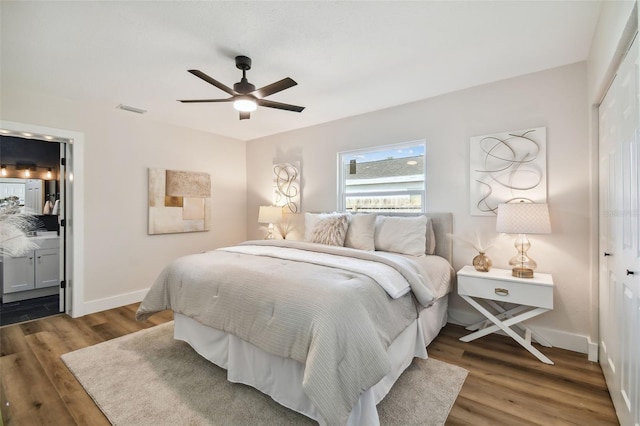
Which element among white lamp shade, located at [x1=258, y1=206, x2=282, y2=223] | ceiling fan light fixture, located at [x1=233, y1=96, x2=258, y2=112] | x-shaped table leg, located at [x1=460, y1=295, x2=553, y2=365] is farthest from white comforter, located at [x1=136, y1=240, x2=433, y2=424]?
white lamp shade, located at [x1=258, y1=206, x2=282, y2=223]

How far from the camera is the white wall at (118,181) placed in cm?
331

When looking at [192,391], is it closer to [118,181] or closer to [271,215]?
[271,215]

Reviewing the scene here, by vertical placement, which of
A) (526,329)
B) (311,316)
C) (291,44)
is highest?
(291,44)

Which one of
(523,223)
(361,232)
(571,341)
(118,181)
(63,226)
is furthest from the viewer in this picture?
(118,181)

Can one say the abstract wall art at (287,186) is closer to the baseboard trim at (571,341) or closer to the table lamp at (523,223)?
the table lamp at (523,223)

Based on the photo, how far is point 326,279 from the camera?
1781mm

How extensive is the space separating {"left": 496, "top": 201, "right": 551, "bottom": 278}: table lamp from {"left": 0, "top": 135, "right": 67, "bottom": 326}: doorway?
471 centimetres

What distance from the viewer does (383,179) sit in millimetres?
3803

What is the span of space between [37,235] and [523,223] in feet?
17.5

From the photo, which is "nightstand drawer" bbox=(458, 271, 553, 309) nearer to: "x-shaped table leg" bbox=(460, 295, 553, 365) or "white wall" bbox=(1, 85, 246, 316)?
"x-shaped table leg" bbox=(460, 295, 553, 365)

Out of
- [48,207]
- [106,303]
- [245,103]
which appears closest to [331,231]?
[245,103]

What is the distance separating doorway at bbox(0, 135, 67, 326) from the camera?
350 centimetres

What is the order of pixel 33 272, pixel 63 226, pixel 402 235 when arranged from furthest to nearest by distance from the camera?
pixel 33 272, pixel 63 226, pixel 402 235

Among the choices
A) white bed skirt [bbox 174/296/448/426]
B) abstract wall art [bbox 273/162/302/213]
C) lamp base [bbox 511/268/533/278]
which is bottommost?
white bed skirt [bbox 174/296/448/426]
